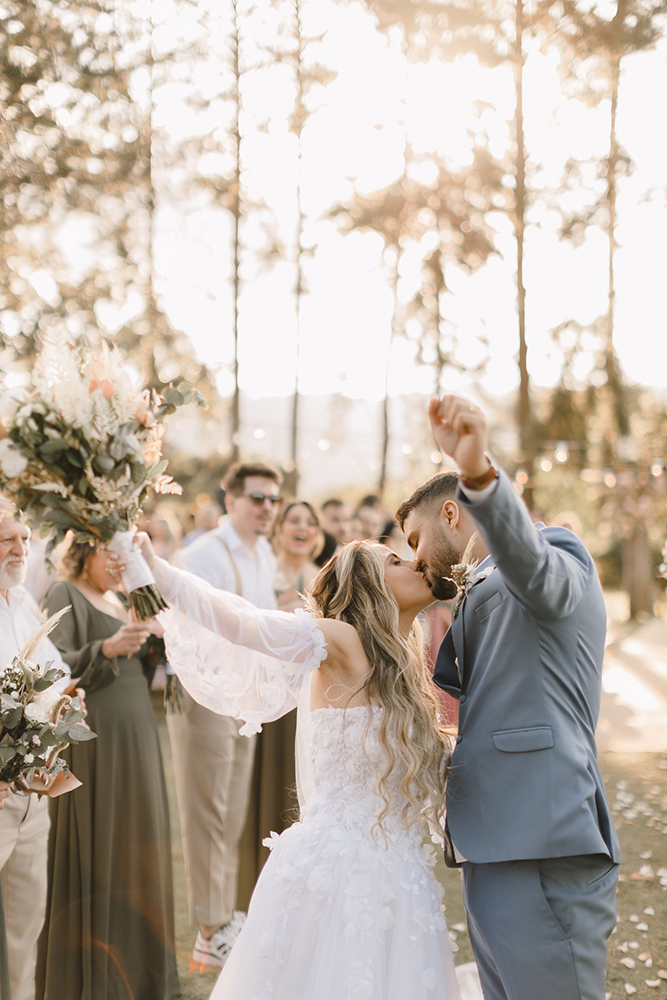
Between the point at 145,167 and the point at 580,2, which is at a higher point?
the point at 580,2

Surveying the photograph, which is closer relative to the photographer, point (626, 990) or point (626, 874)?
point (626, 990)

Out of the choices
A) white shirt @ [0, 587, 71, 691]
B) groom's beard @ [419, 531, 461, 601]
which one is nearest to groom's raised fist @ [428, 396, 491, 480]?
groom's beard @ [419, 531, 461, 601]

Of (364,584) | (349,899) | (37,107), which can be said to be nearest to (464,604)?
(364,584)

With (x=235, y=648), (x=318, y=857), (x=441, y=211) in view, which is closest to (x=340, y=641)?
(x=235, y=648)

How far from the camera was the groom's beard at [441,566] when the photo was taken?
8.98 feet

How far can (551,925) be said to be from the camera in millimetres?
2238

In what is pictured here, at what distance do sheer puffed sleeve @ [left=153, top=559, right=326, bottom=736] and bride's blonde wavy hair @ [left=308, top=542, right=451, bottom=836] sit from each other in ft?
0.64

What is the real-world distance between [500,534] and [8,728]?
6.19ft

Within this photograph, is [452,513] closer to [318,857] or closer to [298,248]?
[318,857]

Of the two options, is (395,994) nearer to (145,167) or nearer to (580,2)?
(145,167)

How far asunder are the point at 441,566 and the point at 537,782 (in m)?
0.78

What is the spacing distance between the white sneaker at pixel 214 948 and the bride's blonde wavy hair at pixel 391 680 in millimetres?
2134

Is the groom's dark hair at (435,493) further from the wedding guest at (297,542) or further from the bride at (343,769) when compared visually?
the wedding guest at (297,542)

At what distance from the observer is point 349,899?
2.50 meters
